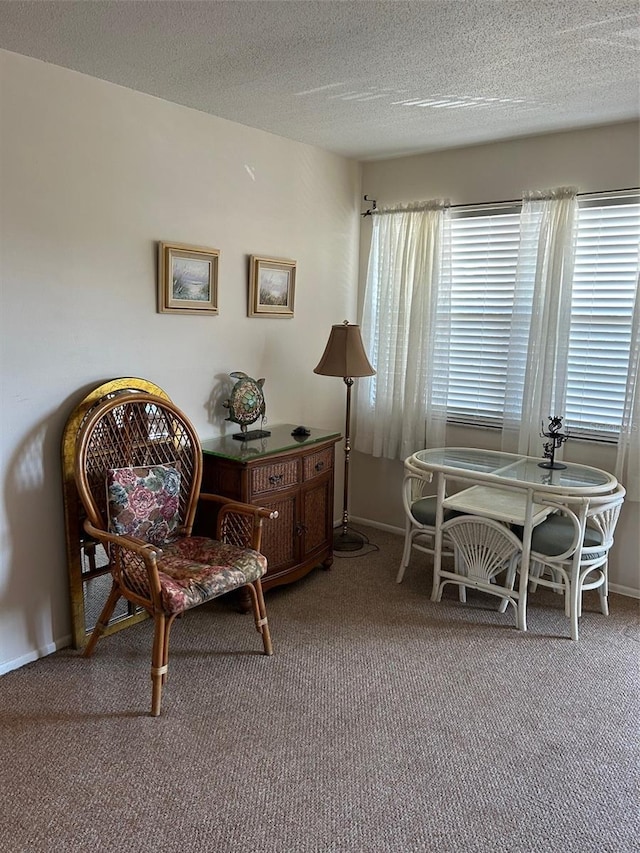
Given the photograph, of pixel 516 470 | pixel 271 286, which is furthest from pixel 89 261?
pixel 516 470

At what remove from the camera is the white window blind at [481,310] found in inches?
145

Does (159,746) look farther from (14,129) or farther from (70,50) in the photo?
(70,50)

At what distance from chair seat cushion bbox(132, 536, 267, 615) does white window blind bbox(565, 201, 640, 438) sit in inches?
78.8

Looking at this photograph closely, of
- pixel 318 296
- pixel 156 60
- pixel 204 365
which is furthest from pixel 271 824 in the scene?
pixel 318 296

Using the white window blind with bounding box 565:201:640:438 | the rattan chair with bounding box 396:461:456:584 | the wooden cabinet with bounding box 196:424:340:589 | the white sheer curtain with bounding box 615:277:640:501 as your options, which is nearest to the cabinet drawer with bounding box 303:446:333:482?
the wooden cabinet with bounding box 196:424:340:589

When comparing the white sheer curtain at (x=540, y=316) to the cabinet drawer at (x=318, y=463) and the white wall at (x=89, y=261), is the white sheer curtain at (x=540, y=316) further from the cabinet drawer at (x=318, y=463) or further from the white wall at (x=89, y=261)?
the white wall at (x=89, y=261)

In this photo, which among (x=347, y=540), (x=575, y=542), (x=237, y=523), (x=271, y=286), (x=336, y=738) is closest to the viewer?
(x=336, y=738)

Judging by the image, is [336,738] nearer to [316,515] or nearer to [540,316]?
[316,515]

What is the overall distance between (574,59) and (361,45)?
81cm

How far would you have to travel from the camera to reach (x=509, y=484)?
306 centimetres

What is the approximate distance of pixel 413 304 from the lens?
13.0 ft

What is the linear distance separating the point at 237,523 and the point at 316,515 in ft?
2.17

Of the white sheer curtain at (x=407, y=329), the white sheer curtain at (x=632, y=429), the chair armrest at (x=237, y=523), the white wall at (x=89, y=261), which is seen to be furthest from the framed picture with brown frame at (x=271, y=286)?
the white sheer curtain at (x=632, y=429)

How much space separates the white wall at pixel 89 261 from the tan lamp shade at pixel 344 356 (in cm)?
41
